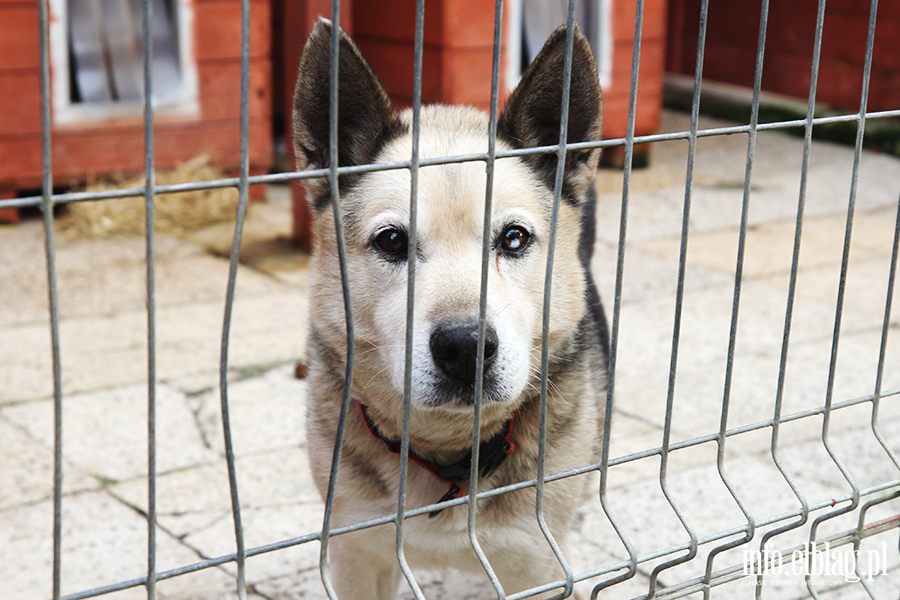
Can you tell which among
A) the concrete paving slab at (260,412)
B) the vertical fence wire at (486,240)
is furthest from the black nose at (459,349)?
the concrete paving slab at (260,412)

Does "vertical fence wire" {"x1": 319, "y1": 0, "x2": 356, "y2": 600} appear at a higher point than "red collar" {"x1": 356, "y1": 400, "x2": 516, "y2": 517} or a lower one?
higher

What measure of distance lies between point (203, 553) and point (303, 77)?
1679 mm

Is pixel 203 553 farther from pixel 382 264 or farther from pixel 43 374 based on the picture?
pixel 43 374

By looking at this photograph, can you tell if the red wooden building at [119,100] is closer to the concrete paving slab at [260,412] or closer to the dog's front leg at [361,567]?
the concrete paving slab at [260,412]

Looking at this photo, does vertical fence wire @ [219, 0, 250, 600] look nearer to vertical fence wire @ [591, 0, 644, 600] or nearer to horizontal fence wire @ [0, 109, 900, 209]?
horizontal fence wire @ [0, 109, 900, 209]

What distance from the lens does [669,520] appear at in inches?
120

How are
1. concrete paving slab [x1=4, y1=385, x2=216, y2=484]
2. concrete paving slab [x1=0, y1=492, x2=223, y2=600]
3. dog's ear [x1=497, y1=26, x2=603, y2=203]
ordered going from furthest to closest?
1. concrete paving slab [x1=4, y1=385, x2=216, y2=484]
2. concrete paving slab [x1=0, y1=492, x2=223, y2=600]
3. dog's ear [x1=497, y1=26, x2=603, y2=203]

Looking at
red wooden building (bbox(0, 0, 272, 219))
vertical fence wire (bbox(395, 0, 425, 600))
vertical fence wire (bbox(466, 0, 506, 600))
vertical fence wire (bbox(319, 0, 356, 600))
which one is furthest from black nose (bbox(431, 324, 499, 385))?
red wooden building (bbox(0, 0, 272, 219))

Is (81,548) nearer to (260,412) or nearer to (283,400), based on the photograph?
(260,412)

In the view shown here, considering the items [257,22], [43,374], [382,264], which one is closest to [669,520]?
[382,264]

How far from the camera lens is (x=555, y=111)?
2.17 meters

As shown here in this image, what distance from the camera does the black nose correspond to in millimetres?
1866

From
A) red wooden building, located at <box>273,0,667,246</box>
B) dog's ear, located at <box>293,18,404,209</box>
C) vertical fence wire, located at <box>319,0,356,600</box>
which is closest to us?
vertical fence wire, located at <box>319,0,356,600</box>

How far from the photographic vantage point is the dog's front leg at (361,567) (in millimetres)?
2246
